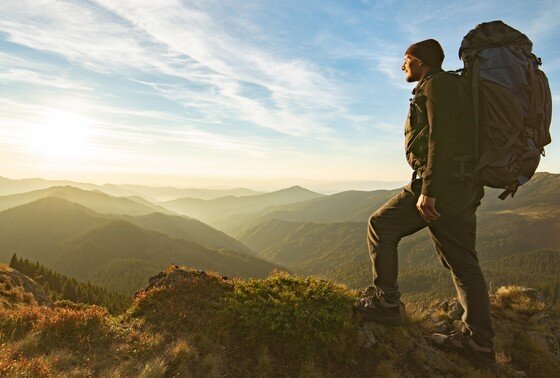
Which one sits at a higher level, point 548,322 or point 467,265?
point 467,265

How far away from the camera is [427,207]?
5.25m

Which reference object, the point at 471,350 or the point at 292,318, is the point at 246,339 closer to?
the point at 292,318

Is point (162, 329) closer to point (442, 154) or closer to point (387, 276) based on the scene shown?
point (387, 276)

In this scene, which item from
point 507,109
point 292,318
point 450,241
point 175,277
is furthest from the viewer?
point 175,277

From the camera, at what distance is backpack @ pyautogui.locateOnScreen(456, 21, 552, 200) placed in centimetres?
475

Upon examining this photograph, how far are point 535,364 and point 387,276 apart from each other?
141 inches

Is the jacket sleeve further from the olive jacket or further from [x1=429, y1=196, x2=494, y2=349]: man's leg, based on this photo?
[x1=429, y1=196, x2=494, y2=349]: man's leg

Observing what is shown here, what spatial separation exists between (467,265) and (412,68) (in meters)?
3.33

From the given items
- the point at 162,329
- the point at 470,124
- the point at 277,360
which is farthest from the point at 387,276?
the point at 162,329

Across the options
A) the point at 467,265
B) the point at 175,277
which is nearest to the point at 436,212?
the point at 467,265

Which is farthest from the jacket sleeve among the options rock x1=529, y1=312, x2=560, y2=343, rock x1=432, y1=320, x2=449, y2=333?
rock x1=529, y1=312, x2=560, y2=343

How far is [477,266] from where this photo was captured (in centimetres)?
569

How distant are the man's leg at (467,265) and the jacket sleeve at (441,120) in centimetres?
96

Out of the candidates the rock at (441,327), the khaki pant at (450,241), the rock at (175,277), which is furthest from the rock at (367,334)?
the rock at (175,277)
